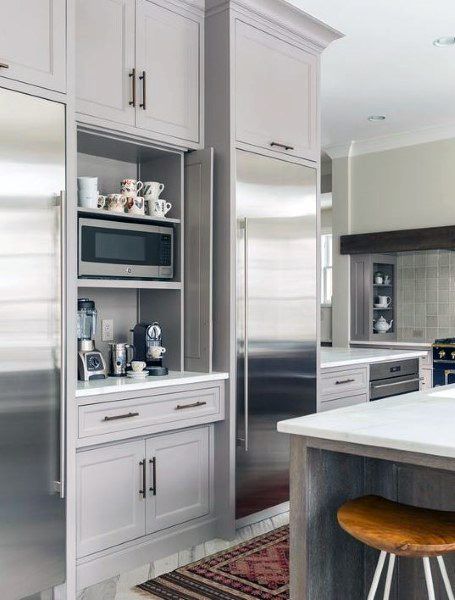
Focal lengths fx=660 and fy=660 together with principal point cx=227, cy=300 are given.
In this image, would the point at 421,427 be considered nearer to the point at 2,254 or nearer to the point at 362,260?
the point at 2,254

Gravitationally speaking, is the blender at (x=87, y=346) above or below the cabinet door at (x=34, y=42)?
below

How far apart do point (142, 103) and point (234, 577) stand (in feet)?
7.24

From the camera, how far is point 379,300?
7023 millimetres

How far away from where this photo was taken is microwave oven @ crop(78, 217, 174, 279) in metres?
3.02

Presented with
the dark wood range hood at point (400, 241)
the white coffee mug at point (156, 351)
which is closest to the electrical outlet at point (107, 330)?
the white coffee mug at point (156, 351)

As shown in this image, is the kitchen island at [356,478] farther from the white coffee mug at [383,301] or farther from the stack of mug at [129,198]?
the white coffee mug at [383,301]

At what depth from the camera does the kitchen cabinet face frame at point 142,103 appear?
9.85 feet

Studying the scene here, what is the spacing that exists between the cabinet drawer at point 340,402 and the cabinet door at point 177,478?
100cm

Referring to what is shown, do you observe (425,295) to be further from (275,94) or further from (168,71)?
(168,71)

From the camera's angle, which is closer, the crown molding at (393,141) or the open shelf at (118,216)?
the open shelf at (118,216)

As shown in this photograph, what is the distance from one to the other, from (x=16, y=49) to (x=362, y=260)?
4891 millimetres

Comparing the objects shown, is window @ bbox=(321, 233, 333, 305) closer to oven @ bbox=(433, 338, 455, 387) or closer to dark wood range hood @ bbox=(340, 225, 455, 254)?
dark wood range hood @ bbox=(340, 225, 455, 254)

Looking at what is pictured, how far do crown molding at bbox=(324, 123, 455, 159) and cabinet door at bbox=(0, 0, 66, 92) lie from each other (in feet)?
14.6

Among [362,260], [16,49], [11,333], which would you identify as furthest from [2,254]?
[362,260]
